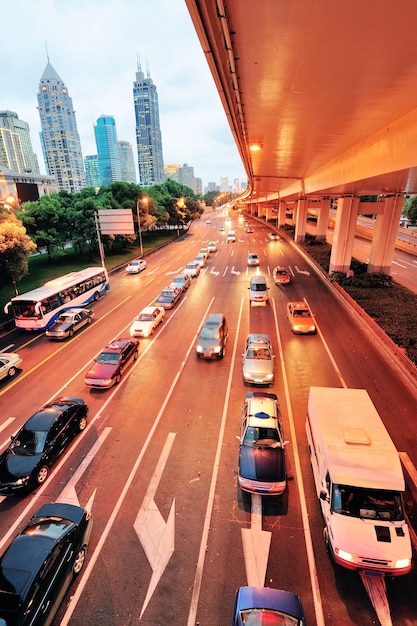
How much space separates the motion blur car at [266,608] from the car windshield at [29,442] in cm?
800

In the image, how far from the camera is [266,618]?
627 centimetres

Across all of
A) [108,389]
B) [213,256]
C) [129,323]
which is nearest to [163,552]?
[108,389]

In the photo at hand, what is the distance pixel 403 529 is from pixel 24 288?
1390 inches

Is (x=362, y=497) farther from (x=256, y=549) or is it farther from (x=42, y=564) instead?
(x=42, y=564)

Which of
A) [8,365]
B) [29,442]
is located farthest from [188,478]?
[8,365]

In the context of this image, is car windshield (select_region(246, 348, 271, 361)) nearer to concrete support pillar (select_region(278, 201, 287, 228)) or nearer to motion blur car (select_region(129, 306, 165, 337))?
motion blur car (select_region(129, 306, 165, 337))

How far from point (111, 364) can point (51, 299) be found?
11.2 m

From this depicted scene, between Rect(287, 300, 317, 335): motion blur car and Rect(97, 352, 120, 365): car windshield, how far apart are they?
11802 mm

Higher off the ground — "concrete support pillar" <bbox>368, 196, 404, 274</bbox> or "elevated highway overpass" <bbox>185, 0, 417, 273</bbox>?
"elevated highway overpass" <bbox>185, 0, 417, 273</bbox>

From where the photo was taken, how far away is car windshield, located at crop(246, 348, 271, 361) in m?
16.3

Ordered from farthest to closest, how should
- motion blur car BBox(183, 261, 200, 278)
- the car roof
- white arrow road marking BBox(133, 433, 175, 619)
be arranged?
1. motion blur car BBox(183, 261, 200, 278)
2. the car roof
3. white arrow road marking BBox(133, 433, 175, 619)

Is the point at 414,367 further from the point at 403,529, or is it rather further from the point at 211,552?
the point at 211,552

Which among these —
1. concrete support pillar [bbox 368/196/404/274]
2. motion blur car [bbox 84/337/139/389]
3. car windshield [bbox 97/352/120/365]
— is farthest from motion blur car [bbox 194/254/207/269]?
car windshield [bbox 97/352/120/365]

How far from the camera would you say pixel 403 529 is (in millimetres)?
7719
